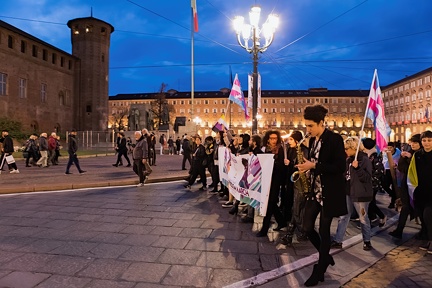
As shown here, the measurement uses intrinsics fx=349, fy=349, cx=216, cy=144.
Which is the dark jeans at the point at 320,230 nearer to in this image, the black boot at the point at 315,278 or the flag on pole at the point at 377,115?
the black boot at the point at 315,278

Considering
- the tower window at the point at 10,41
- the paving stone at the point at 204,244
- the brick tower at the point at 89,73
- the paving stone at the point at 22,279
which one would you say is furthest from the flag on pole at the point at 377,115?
the brick tower at the point at 89,73

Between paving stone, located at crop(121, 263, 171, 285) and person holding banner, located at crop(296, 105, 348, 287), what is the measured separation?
1.63 metres

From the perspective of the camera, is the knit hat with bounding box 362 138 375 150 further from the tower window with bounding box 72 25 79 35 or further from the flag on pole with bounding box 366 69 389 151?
the tower window with bounding box 72 25 79 35

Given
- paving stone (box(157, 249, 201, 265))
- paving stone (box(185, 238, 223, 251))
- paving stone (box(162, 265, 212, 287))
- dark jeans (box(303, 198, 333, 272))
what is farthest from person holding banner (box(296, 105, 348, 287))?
paving stone (box(185, 238, 223, 251))

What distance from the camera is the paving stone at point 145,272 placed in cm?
384

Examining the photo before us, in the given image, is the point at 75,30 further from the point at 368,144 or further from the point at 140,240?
the point at 368,144

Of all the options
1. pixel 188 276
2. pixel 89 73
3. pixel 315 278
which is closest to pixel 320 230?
pixel 315 278

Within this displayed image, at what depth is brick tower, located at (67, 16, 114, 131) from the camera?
58250 millimetres

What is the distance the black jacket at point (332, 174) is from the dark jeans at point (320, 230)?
0.48ft

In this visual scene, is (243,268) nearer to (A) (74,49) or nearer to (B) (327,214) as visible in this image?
(B) (327,214)

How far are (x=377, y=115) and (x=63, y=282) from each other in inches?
204

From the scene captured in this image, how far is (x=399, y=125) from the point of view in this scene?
88.6 metres

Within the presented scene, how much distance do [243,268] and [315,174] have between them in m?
1.47

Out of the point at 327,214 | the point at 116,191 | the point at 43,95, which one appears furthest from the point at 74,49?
the point at 327,214
